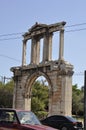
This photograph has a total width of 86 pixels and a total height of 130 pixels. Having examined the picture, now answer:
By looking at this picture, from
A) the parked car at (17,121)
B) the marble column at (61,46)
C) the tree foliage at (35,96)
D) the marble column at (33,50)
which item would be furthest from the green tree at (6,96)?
the parked car at (17,121)

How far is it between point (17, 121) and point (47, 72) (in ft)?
86.9

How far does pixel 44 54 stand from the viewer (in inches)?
1699

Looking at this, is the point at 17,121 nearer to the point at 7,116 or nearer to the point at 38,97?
the point at 7,116

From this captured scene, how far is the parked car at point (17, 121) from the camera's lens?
50.3ft

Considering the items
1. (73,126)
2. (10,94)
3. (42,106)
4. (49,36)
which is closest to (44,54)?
(49,36)

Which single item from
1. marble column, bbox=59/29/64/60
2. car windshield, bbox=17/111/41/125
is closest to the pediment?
marble column, bbox=59/29/64/60

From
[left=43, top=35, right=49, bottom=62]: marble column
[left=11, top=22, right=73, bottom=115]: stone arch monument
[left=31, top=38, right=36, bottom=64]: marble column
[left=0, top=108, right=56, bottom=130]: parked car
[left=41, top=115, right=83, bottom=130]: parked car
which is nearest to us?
[left=0, top=108, right=56, bottom=130]: parked car

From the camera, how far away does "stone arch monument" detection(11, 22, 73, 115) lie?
3994cm

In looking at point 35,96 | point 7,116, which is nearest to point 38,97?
point 35,96

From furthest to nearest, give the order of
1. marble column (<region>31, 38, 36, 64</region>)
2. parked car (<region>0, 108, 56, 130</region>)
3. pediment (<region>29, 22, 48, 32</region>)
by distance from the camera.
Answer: marble column (<region>31, 38, 36, 64</region>) → pediment (<region>29, 22, 48, 32</region>) → parked car (<region>0, 108, 56, 130</region>)

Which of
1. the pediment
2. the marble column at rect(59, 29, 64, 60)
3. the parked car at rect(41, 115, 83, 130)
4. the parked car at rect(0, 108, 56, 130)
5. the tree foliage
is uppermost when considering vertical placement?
the pediment

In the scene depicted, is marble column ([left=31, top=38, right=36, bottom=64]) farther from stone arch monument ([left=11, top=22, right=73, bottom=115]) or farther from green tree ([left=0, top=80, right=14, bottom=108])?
green tree ([left=0, top=80, right=14, bottom=108])

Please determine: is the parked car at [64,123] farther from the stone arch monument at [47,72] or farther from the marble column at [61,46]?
the marble column at [61,46]

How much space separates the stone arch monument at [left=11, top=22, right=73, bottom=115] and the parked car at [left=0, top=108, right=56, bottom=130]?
23.4m
